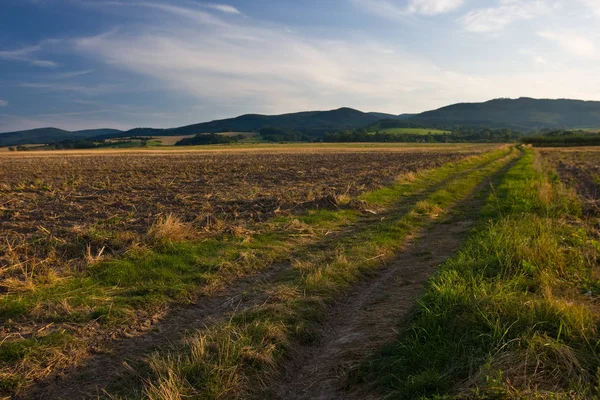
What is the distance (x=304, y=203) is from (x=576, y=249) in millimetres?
8698

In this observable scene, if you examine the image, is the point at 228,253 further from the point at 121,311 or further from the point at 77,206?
the point at 77,206

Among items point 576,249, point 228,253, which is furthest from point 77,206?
point 576,249

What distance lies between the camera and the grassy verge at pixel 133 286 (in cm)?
475

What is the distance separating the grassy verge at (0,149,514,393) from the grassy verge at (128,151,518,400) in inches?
43.2

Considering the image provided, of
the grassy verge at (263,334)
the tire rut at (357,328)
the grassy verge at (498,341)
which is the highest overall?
the grassy verge at (498,341)

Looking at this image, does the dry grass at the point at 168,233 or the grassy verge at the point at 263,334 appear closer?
the grassy verge at the point at 263,334

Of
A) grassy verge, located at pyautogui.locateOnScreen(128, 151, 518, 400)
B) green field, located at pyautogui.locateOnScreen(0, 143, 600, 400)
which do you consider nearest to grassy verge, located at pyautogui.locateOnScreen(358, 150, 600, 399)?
green field, located at pyautogui.locateOnScreen(0, 143, 600, 400)

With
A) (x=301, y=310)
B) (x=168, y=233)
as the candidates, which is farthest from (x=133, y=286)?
(x=301, y=310)

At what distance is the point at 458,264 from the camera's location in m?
6.80

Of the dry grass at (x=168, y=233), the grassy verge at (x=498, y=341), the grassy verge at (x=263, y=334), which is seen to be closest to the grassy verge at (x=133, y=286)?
the dry grass at (x=168, y=233)

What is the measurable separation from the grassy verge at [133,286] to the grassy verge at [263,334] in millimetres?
1096

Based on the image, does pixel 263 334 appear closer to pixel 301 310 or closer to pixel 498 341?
pixel 301 310

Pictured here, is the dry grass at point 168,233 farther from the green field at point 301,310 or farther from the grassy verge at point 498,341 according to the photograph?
the grassy verge at point 498,341

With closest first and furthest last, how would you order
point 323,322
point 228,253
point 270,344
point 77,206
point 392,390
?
point 392,390
point 270,344
point 323,322
point 228,253
point 77,206
